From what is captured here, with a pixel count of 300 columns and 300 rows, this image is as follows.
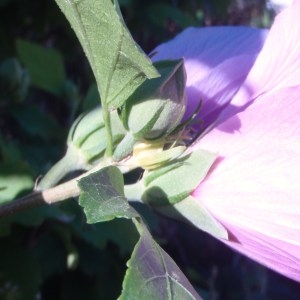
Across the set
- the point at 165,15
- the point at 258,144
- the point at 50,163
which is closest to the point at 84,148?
the point at 258,144

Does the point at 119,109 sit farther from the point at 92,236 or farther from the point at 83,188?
the point at 92,236

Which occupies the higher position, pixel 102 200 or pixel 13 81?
pixel 102 200

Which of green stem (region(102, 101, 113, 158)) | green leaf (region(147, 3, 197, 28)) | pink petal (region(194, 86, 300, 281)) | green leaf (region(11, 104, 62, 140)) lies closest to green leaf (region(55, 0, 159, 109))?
green stem (region(102, 101, 113, 158))

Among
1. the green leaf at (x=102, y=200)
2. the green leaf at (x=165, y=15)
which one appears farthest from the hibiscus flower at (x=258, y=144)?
the green leaf at (x=165, y=15)

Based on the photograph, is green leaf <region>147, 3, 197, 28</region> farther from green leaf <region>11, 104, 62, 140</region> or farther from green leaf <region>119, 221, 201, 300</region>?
green leaf <region>119, 221, 201, 300</region>

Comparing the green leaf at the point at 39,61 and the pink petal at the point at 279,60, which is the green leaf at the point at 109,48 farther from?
the green leaf at the point at 39,61

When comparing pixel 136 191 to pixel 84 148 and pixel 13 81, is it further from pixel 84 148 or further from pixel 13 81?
pixel 13 81
